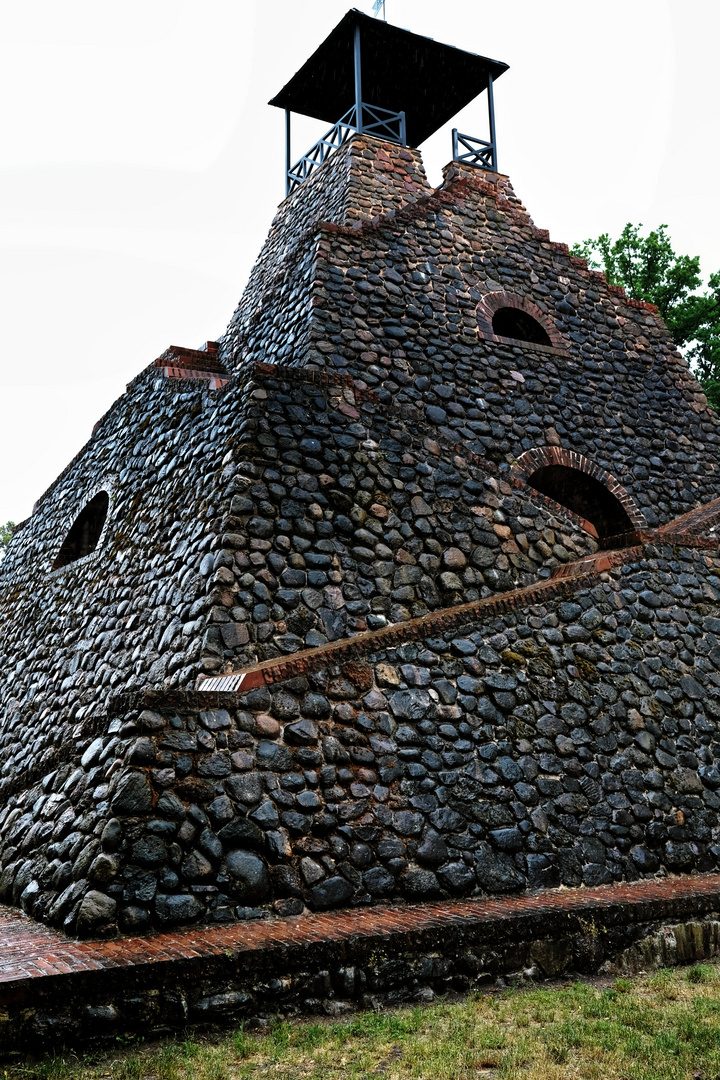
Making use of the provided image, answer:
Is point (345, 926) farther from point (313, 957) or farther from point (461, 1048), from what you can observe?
point (461, 1048)

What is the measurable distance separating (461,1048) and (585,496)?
8500 mm

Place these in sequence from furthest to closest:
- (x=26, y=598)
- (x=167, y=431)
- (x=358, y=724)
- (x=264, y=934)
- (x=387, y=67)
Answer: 1. (x=387, y=67)
2. (x=26, y=598)
3. (x=167, y=431)
4. (x=358, y=724)
5. (x=264, y=934)

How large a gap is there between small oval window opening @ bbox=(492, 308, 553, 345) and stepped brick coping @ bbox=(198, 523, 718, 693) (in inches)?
171

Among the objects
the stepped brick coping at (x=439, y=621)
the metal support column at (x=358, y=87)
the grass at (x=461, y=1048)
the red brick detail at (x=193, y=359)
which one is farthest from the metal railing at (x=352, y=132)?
the grass at (x=461, y=1048)

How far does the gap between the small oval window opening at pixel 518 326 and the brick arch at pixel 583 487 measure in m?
2.19

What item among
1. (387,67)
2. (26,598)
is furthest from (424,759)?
(387,67)

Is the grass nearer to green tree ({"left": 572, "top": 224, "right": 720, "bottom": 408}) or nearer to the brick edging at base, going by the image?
the brick edging at base

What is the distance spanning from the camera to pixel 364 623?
796 centimetres

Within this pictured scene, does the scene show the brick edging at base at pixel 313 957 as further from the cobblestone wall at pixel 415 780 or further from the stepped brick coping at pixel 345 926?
the cobblestone wall at pixel 415 780

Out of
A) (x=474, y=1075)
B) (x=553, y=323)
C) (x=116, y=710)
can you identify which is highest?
(x=553, y=323)

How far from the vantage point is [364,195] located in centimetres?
1348

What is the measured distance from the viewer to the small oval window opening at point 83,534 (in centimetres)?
1175

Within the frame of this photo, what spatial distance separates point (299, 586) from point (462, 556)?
1.90m

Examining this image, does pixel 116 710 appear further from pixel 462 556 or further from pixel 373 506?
pixel 462 556
